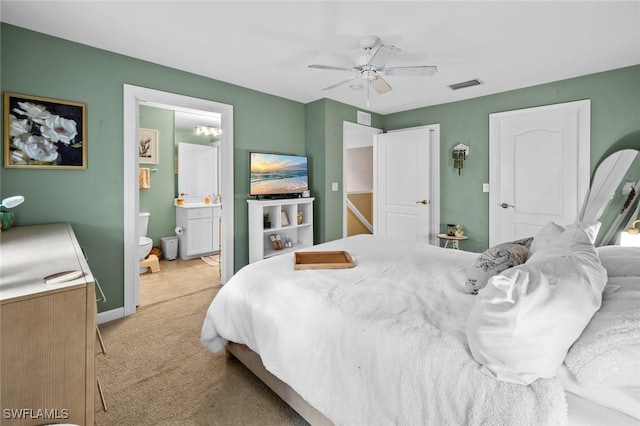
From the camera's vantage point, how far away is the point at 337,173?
4.30m

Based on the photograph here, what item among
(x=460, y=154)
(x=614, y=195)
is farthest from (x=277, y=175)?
(x=614, y=195)

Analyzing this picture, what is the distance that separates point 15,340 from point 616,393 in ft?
5.82

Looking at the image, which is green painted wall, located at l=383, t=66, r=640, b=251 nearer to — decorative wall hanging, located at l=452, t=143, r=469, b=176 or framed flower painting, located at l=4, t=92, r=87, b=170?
decorative wall hanging, located at l=452, t=143, r=469, b=176

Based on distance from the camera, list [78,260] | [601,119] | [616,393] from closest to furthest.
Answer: [616,393] < [78,260] < [601,119]

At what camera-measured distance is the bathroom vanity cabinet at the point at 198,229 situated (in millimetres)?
4811

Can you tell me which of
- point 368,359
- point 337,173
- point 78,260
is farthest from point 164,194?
point 368,359

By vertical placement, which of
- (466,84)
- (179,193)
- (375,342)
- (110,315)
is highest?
(466,84)

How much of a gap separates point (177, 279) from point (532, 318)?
3.90 metres

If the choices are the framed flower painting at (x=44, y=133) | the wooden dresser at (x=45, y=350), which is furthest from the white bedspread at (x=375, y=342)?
the framed flower painting at (x=44, y=133)

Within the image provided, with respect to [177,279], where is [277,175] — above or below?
above

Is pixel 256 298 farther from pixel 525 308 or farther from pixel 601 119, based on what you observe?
pixel 601 119

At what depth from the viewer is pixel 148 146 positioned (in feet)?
15.4

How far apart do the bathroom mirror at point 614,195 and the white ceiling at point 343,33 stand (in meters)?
0.95

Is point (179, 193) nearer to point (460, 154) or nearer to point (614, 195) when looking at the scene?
point (460, 154)
